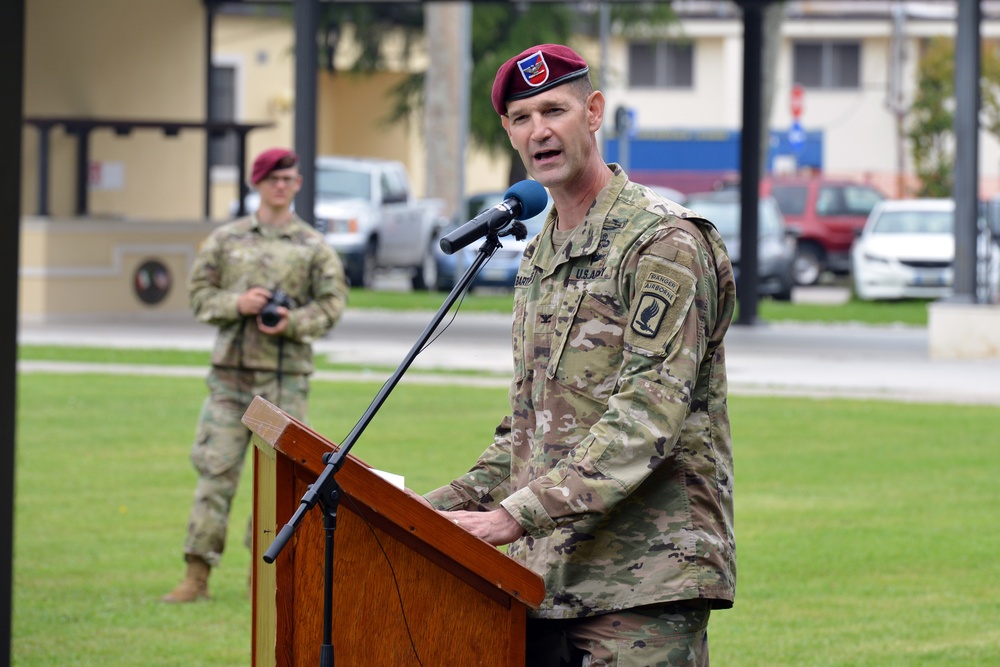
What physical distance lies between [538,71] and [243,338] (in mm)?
5019

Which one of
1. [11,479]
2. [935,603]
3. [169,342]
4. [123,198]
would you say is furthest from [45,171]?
[11,479]

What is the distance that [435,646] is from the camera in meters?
3.53

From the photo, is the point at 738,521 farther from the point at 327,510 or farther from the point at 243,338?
the point at 327,510

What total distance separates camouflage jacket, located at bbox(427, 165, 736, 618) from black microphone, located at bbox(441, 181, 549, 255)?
120mm

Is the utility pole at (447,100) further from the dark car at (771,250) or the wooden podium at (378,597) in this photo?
the wooden podium at (378,597)

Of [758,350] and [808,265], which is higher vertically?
[808,265]

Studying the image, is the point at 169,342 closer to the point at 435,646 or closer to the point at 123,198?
the point at 123,198

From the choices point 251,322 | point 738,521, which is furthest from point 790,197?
point 251,322

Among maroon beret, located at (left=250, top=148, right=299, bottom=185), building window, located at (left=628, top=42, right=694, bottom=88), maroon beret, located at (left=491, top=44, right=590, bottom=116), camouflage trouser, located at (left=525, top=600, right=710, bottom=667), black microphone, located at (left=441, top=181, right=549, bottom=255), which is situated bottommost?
camouflage trouser, located at (left=525, top=600, right=710, bottom=667)

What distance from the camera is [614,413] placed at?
3.44 m

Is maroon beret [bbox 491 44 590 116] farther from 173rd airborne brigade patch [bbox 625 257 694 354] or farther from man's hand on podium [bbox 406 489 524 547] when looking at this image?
man's hand on podium [bbox 406 489 524 547]

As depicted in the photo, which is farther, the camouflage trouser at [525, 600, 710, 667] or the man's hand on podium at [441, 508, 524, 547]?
the camouflage trouser at [525, 600, 710, 667]

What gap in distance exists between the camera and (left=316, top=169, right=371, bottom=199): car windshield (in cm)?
3075

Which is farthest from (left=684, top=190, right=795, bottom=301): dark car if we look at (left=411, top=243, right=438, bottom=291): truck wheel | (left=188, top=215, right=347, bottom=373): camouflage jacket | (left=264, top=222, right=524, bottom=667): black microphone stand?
(left=264, top=222, right=524, bottom=667): black microphone stand
